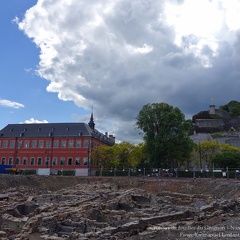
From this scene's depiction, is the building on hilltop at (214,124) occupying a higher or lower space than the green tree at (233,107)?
lower

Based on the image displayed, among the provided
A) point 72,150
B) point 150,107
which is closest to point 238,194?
point 150,107

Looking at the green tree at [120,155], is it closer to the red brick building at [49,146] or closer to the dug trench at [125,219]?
the red brick building at [49,146]

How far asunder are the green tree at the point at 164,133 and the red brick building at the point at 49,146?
23.6 meters

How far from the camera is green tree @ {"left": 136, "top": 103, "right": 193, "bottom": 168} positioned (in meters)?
62.3

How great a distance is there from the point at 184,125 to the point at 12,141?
167ft

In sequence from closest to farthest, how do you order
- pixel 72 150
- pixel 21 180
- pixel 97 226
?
1. pixel 97 226
2. pixel 21 180
3. pixel 72 150

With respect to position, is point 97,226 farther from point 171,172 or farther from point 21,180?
point 21,180

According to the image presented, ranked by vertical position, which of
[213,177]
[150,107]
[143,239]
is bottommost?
[143,239]

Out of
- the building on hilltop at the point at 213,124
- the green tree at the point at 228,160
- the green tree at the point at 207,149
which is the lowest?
the green tree at the point at 228,160

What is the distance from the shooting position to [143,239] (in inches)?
659

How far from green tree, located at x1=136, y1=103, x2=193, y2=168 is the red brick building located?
23.6 metres

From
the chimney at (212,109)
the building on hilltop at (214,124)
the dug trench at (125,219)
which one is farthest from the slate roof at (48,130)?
the chimney at (212,109)

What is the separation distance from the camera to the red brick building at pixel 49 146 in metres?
83.9

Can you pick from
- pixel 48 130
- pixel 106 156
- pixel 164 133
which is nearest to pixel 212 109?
pixel 106 156
